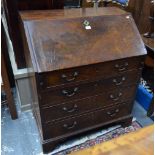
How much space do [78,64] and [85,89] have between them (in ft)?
0.76

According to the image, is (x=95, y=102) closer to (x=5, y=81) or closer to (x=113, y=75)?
(x=113, y=75)

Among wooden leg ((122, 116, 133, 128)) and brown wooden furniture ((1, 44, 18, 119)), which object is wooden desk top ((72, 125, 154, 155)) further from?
brown wooden furniture ((1, 44, 18, 119))

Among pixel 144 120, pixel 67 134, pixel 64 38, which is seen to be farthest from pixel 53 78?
pixel 144 120

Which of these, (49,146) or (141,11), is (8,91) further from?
(141,11)

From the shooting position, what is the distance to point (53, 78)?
3.88 ft

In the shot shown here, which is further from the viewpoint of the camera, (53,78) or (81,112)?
(81,112)

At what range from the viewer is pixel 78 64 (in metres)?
1.18

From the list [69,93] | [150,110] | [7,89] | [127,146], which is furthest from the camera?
[150,110]

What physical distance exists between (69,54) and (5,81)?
2.30 ft

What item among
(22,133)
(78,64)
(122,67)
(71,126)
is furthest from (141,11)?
(22,133)

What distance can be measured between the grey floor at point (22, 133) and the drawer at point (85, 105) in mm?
384

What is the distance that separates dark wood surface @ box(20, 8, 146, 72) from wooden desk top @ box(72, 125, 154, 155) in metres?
0.50

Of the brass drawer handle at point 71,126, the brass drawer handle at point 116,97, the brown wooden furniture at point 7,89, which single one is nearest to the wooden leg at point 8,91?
the brown wooden furniture at point 7,89

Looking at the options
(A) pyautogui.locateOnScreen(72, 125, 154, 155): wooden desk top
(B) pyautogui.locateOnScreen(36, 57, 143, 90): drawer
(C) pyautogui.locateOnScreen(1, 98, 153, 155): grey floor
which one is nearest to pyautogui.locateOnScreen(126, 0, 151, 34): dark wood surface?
(B) pyautogui.locateOnScreen(36, 57, 143, 90): drawer
